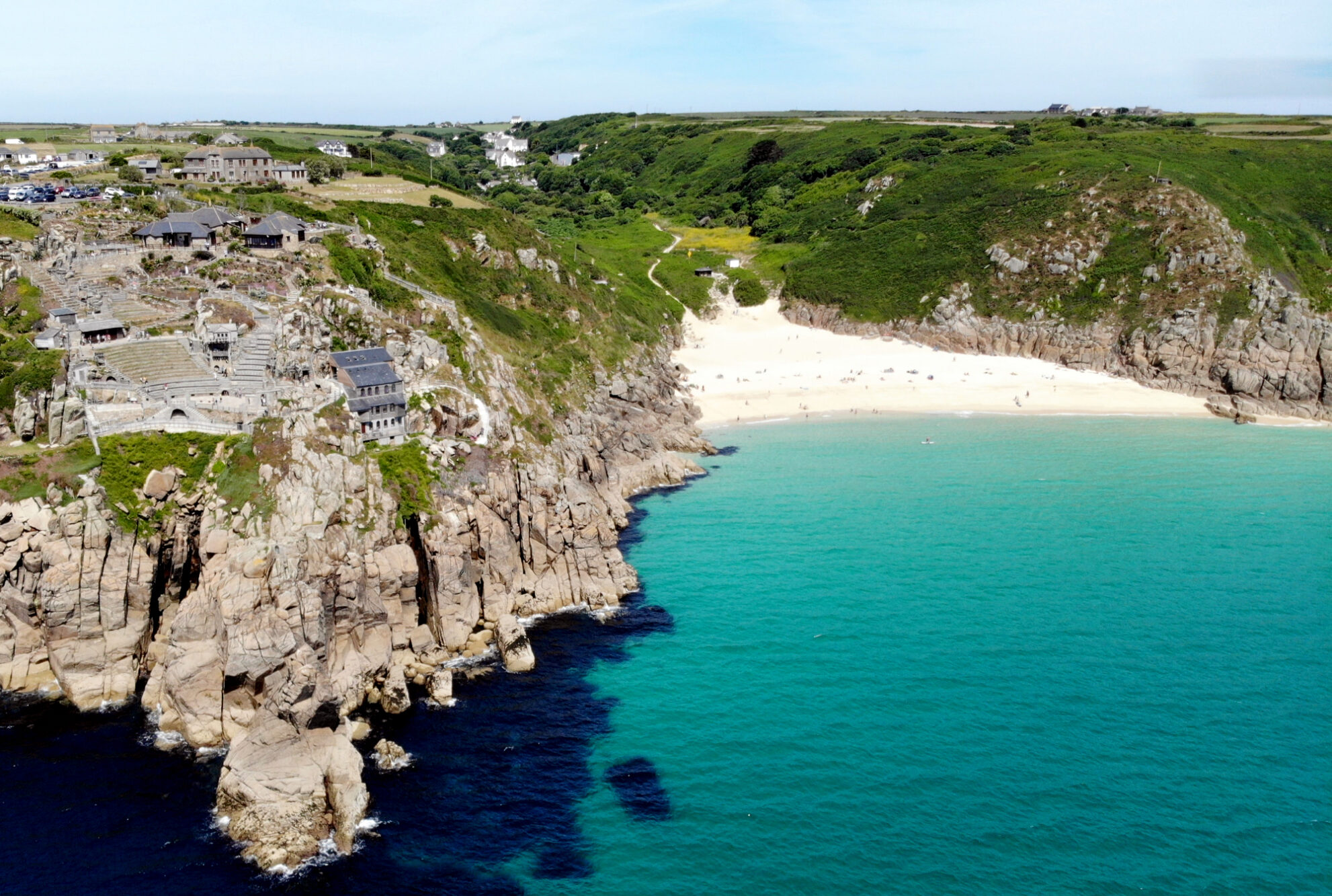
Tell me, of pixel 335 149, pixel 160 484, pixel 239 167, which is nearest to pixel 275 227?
pixel 160 484

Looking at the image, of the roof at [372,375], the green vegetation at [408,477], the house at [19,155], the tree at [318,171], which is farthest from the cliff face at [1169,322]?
the house at [19,155]

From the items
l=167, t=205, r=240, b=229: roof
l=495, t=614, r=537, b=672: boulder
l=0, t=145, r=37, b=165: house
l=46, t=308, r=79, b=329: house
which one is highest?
l=0, t=145, r=37, b=165: house

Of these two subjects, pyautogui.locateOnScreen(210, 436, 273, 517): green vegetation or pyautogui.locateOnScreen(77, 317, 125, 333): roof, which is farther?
pyautogui.locateOnScreen(77, 317, 125, 333): roof

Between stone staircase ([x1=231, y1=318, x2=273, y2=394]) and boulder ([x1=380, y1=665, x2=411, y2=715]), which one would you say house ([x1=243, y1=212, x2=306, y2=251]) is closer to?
stone staircase ([x1=231, y1=318, x2=273, y2=394])

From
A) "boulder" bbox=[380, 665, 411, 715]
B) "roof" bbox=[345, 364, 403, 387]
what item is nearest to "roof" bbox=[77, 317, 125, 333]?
"roof" bbox=[345, 364, 403, 387]

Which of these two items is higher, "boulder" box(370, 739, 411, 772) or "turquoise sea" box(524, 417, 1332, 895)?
"turquoise sea" box(524, 417, 1332, 895)

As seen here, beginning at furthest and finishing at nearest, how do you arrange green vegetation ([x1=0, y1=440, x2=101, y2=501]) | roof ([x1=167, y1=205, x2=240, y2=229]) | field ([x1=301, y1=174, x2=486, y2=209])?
field ([x1=301, y1=174, x2=486, y2=209]), roof ([x1=167, y1=205, x2=240, y2=229]), green vegetation ([x1=0, y1=440, x2=101, y2=501])
